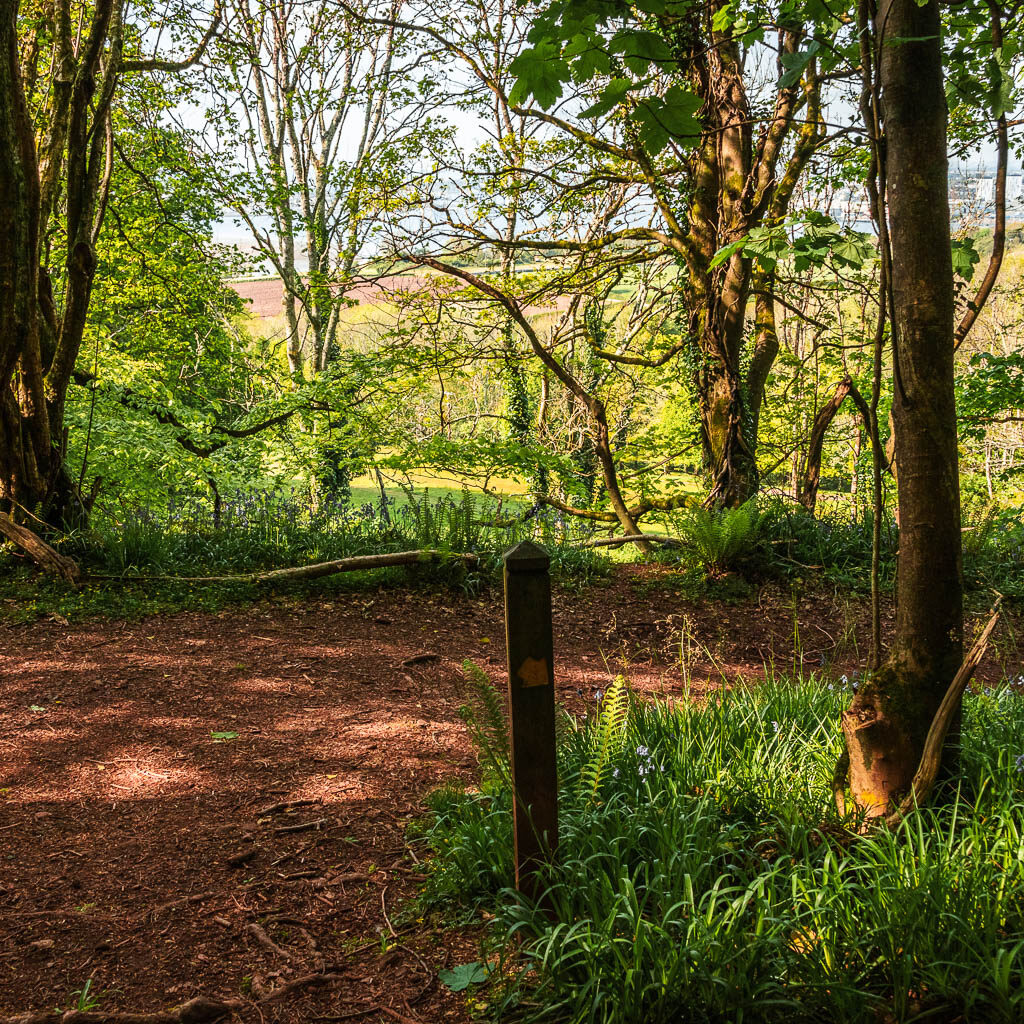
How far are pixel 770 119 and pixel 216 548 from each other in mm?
6729

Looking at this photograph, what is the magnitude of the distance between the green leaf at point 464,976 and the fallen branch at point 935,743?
1.26 m

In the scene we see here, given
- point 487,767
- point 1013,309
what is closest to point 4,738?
point 487,767

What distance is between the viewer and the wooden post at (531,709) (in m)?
1.94

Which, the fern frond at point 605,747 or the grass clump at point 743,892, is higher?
the fern frond at point 605,747

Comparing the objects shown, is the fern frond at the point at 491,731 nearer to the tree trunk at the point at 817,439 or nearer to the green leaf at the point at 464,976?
the green leaf at the point at 464,976

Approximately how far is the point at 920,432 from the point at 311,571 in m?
5.03

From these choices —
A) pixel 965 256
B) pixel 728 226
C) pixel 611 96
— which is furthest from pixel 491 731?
pixel 728 226

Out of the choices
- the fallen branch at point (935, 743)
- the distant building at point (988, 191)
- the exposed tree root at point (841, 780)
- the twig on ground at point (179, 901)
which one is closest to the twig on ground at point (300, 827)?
the twig on ground at point (179, 901)

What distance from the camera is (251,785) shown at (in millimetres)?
3107

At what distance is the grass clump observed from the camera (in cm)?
163

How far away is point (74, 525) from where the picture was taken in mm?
6453

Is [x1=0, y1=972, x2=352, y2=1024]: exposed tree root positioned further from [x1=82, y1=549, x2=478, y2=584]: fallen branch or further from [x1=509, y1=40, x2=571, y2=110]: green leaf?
[x1=82, y1=549, x2=478, y2=584]: fallen branch

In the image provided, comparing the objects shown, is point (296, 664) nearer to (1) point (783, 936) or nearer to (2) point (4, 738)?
(2) point (4, 738)

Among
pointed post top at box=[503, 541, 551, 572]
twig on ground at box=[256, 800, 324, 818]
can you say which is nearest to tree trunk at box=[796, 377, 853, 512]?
pointed post top at box=[503, 541, 551, 572]
